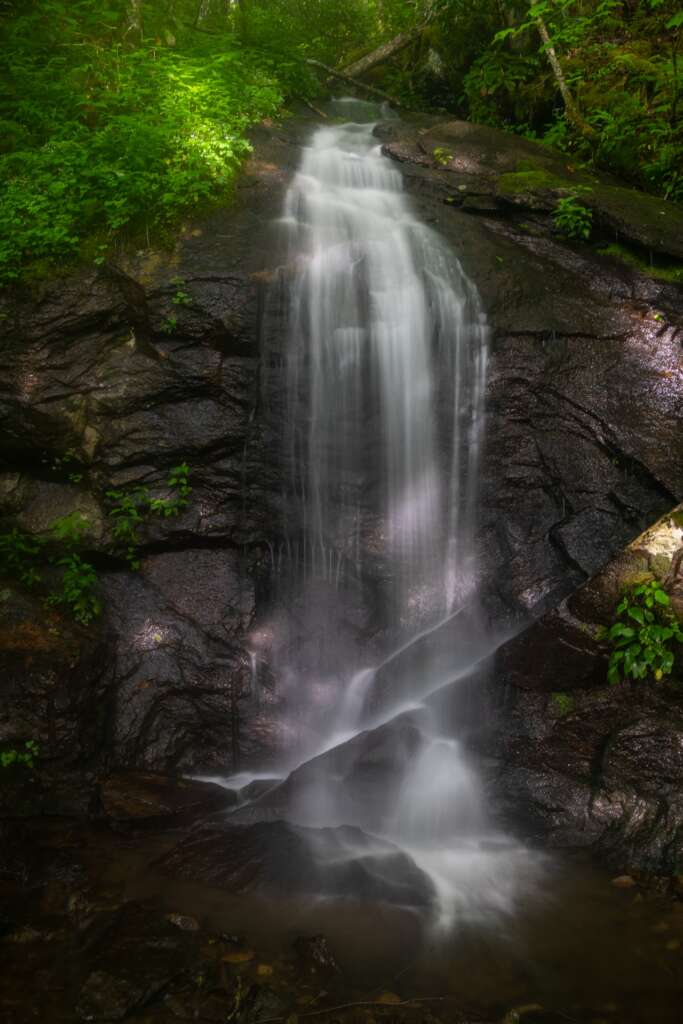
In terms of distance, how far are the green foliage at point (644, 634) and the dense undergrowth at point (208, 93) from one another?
189 inches

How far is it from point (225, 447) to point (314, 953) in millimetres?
4244

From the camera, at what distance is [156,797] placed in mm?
5367

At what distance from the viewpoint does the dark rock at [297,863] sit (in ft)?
14.8

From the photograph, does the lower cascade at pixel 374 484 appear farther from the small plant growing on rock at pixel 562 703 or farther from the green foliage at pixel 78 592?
the green foliage at pixel 78 592

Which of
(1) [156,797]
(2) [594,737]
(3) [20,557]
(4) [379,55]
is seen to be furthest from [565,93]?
(1) [156,797]

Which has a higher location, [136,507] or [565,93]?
[565,93]

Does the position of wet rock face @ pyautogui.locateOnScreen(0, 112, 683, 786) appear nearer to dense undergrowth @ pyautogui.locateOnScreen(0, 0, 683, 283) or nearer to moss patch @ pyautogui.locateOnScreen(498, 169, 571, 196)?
dense undergrowth @ pyautogui.locateOnScreen(0, 0, 683, 283)

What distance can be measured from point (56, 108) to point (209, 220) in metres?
2.57

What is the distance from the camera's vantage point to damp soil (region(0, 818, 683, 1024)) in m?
3.46

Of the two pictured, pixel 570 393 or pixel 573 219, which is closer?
pixel 570 393

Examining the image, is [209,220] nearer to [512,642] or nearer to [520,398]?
[520,398]

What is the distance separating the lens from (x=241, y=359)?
658cm

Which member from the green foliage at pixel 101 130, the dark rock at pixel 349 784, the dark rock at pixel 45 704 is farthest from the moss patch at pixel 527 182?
the dark rock at pixel 45 704

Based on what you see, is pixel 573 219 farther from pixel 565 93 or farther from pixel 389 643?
pixel 389 643
